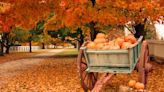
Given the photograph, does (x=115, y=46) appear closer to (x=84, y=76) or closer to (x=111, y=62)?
(x=111, y=62)

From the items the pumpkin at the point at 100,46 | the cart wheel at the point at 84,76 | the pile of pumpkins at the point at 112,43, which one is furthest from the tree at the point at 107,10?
the pumpkin at the point at 100,46

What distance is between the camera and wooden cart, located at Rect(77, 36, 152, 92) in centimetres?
916

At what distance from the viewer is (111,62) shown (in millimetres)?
9398

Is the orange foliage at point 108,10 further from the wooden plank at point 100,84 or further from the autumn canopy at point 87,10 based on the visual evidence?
the wooden plank at point 100,84

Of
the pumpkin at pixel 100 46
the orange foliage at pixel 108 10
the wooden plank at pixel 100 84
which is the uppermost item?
the orange foliage at pixel 108 10

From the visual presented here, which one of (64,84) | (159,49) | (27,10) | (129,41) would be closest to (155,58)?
(159,49)

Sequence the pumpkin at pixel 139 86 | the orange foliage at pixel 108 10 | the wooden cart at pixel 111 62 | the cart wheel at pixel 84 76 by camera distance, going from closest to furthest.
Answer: the wooden cart at pixel 111 62 → the pumpkin at pixel 139 86 → the cart wheel at pixel 84 76 → the orange foliage at pixel 108 10

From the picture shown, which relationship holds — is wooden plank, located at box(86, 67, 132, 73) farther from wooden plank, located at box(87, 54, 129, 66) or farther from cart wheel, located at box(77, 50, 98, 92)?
cart wheel, located at box(77, 50, 98, 92)

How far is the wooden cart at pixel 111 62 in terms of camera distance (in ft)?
30.0

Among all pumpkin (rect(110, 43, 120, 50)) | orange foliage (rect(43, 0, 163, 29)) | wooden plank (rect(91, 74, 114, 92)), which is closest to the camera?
wooden plank (rect(91, 74, 114, 92))

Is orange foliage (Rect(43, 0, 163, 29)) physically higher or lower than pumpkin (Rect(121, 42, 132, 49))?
higher

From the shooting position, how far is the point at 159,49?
24.0 m

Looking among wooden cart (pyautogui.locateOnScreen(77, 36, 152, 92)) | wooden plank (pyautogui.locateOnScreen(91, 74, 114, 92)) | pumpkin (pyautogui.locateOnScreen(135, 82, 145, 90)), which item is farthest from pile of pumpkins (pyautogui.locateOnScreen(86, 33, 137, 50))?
pumpkin (pyautogui.locateOnScreen(135, 82, 145, 90))

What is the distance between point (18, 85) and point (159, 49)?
12.6m
